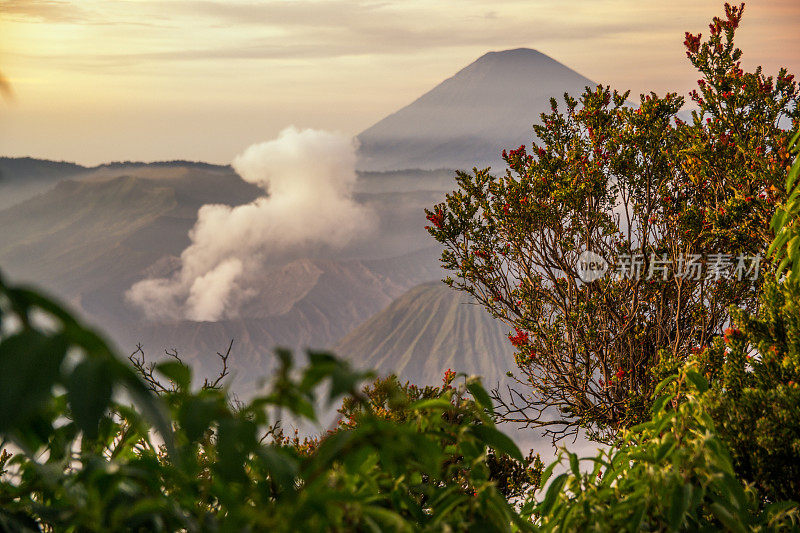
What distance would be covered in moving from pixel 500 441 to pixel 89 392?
0.44 meters

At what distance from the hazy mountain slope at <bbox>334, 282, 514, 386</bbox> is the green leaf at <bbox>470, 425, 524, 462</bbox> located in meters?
62.9

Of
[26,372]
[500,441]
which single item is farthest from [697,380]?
[26,372]

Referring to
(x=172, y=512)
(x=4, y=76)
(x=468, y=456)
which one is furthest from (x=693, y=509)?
(x=4, y=76)

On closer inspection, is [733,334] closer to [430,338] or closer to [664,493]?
[664,493]

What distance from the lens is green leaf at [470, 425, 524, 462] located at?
0.76 m

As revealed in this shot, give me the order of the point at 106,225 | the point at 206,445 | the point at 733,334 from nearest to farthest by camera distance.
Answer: the point at 206,445 → the point at 733,334 → the point at 106,225

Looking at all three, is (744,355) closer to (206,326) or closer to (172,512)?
(172,512)

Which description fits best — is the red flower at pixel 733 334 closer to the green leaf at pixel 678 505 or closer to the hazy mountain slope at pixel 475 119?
the green leaf at pixel 678 505

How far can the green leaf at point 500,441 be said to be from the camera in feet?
2.49

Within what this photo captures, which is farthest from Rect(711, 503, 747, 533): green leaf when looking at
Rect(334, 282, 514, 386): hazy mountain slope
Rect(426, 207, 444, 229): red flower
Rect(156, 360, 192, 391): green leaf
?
Rect(334, 282, 514, 386): hazy mountain slope

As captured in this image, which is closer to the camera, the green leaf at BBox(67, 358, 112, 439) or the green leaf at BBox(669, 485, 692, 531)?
the green leaf at BBox(67, 358, 112, 439)

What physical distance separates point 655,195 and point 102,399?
5.16 m

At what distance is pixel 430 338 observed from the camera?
67875 mm

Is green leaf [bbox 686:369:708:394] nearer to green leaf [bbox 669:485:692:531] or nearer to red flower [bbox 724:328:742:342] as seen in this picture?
green leaf [bbox 669:485:692:531]
